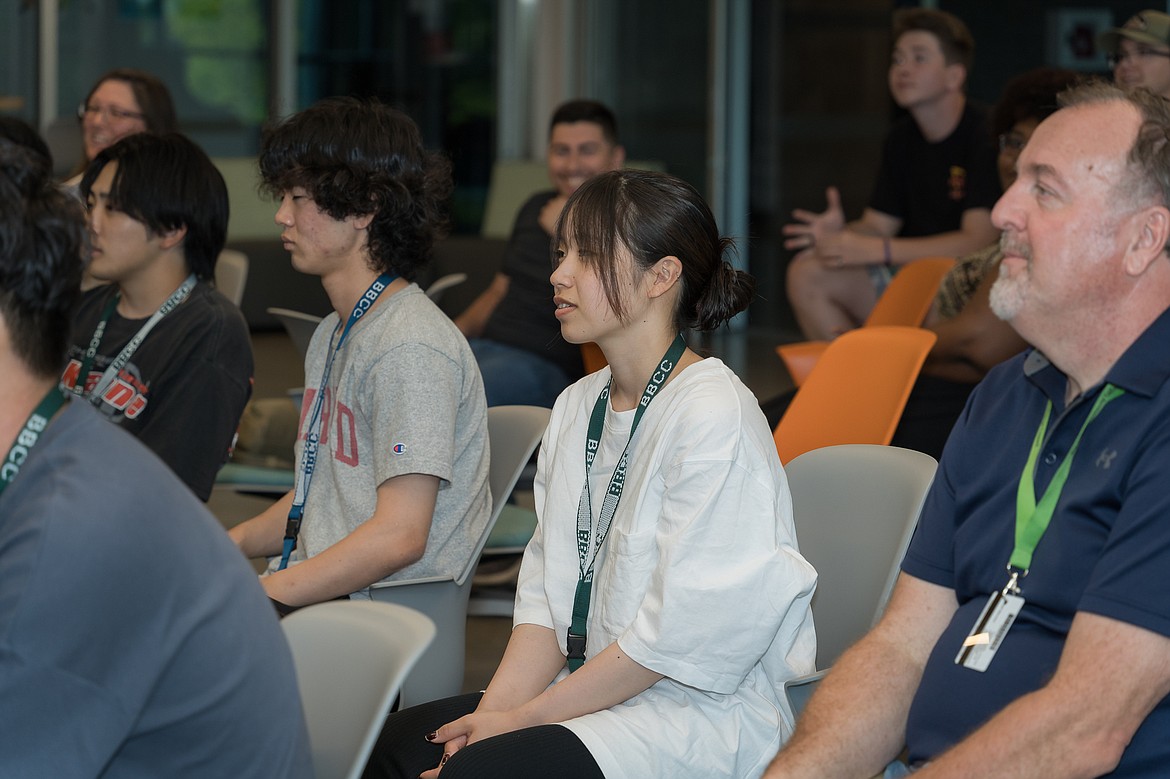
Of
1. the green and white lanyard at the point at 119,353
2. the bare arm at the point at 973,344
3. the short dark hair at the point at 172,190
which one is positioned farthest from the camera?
the bare arm at the point at 973,344

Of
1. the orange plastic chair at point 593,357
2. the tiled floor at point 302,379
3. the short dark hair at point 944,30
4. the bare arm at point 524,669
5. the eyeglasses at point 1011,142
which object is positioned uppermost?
the short dark hair at point 944,30

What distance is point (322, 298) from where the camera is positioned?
870 cm

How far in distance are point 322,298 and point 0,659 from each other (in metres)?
7.74

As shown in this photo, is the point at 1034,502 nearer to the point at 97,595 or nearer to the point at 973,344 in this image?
the point at 97,595

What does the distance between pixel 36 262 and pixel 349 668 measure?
54cm

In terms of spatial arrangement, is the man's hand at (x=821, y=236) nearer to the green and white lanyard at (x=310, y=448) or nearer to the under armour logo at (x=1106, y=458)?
the green and white lanyard at (x=310, y=448)

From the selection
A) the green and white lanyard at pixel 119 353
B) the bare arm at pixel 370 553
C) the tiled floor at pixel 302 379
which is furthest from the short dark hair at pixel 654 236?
the green and white lanyard at pixel 119 353

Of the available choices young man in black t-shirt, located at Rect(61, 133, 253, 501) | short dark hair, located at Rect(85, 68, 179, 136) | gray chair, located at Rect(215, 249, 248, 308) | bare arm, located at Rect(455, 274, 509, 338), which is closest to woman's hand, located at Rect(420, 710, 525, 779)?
young man in black t-shirt, located at Rect(61, 133, 253, 501)

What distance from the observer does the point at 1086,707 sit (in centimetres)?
141

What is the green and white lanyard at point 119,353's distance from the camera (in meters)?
2.71

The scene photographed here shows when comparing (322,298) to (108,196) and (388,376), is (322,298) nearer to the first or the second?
(108,196)

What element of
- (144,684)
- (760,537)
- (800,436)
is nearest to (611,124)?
(800,436)

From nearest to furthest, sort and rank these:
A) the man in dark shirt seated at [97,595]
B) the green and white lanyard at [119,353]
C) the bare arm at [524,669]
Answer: the man in dark shirt seated at [97,595] → the bare arm at [524,669] → the green and white lanyard at [119,353]

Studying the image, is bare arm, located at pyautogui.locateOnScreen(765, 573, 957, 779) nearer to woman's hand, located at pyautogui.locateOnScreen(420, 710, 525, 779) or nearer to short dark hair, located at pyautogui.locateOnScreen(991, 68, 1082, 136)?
woman's hand, located at pyautogui.locateOnScreen(420, 710, 525, 779)
